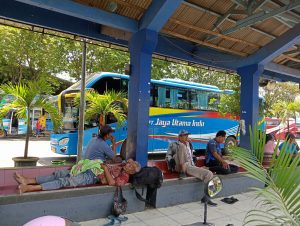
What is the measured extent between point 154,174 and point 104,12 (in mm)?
2988

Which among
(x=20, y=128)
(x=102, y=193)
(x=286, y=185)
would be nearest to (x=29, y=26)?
(x=102, y=193)

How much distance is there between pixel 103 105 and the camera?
8719 millimetres

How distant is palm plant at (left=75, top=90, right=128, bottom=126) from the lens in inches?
341

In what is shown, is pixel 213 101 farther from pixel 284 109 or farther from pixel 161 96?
pixel 284 109

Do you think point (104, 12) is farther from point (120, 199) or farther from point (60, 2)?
point (120, 199)

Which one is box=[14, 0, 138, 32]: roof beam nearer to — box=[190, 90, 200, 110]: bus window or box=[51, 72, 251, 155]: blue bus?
box=[51, 72, 251, 155]: blue bus

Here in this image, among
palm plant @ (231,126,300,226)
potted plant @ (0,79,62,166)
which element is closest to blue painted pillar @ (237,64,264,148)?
potted plant @ (0,79,62,166)

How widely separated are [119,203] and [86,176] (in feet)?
2.27

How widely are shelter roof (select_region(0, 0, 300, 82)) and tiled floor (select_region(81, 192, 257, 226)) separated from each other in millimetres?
3315

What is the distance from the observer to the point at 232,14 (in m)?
6.05

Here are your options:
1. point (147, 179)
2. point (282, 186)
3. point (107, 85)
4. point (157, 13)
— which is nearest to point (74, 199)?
point (147, 179)

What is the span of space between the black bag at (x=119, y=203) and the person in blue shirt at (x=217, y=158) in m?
2.41

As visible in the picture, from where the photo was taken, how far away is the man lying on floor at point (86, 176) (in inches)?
161

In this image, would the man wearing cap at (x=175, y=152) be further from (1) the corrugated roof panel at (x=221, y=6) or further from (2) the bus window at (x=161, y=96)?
(2) the bus window at (x=161, y=96)
